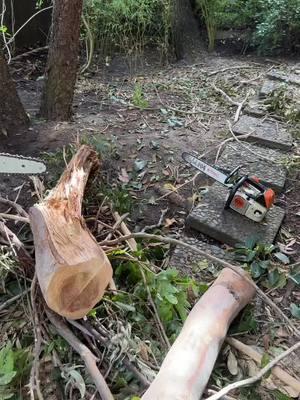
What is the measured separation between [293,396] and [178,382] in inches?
15.7

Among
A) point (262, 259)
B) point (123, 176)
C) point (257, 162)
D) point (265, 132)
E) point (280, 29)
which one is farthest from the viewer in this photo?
point (280, 29)

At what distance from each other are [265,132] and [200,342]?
5.40 ft

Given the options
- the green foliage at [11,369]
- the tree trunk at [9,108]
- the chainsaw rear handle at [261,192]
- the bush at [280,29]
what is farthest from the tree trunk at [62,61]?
the bush at [280,29]

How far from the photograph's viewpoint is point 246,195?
1.96 metres

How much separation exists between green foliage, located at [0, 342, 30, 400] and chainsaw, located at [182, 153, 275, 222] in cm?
100

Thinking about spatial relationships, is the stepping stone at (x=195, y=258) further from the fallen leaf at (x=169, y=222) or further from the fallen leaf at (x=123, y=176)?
the fallen leaf at (x=123, y=176)

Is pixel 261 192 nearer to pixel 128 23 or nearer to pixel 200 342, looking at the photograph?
pixel 200 342

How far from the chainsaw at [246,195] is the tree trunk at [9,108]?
3.43ft

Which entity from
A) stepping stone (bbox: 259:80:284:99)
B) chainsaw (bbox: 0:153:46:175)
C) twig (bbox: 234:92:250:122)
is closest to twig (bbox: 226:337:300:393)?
chainsaw (bbox: 0:153:46:175)

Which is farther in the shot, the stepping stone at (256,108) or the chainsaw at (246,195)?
the stepping stone at (256,108)

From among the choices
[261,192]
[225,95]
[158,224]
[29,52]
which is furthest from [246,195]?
[29,52]

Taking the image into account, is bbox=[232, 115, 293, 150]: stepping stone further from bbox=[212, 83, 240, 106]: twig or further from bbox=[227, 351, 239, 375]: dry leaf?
bbox=[227, 351, 239, 375]: dry leaf

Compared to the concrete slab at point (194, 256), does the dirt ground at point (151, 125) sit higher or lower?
higher

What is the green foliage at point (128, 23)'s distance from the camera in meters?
3.77
